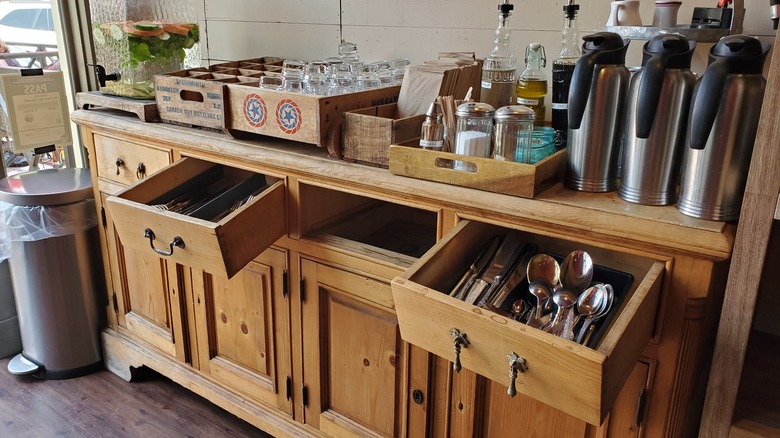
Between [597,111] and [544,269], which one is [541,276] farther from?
[597,111]

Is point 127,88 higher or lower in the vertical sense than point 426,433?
higher

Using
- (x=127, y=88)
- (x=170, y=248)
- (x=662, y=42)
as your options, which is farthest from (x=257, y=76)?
(x=662, y=42)

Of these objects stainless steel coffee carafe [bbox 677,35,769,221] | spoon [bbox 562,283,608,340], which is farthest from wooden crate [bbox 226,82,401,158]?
stainless steel coffee carafe [bbox 677,35,769,221]

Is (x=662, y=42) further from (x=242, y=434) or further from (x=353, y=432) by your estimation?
(x=242, y=434)

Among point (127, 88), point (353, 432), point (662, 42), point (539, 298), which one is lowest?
point (353, 432)

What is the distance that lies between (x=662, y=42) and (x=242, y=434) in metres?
1.60

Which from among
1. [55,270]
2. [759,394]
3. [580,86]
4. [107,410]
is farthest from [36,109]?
[759,394]

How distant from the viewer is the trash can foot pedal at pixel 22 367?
2.20m

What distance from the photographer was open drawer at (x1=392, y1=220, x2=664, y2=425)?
877mm

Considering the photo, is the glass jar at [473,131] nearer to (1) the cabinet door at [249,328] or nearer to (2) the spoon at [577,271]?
Result: (2) the spoon at [577,271]

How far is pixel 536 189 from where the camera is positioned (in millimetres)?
1152

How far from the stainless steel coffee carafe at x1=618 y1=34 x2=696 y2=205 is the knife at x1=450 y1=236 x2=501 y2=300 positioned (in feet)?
0.96

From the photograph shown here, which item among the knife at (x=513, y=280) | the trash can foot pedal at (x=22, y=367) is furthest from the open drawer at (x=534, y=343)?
the trash can foot pedal at (x=22, y=367)

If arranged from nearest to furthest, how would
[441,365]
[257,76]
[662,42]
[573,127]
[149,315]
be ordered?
[662,42] < [573,127] < [441,365] < [257,76] < [149,315]
